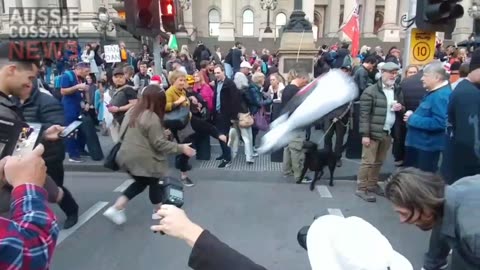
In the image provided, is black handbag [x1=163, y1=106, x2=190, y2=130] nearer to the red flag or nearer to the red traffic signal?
the red traffic signal

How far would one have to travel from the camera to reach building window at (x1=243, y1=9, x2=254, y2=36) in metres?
47.5

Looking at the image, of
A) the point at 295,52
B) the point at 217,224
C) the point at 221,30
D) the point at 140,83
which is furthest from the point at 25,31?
the point at 217,224

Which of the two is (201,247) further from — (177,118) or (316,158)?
(177,118)

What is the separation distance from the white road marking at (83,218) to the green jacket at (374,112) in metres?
3.69

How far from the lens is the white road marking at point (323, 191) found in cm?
584

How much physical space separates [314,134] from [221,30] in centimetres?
3463

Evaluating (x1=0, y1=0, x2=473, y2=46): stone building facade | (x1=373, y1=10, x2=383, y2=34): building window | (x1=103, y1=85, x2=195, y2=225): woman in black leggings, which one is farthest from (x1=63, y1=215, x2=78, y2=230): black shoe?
(x1=373, y1=10, x2=383, y2=34): building window

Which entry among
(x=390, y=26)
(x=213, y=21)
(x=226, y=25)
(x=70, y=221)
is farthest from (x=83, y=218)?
(x=213, y=21)

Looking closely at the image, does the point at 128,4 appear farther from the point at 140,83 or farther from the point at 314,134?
the point at 140,83

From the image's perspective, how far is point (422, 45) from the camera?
19.3 feet

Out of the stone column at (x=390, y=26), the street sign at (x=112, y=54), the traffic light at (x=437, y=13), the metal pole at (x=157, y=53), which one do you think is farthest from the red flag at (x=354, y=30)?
the stone column at (x=390, y=26)

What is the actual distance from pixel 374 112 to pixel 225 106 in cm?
276

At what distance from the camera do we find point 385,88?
215 inches

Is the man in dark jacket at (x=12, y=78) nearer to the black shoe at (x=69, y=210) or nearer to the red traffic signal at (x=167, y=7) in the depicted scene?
the black shoe at (x=69, y=210)
